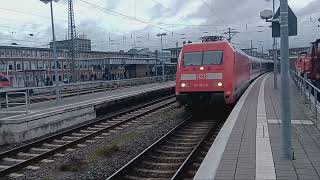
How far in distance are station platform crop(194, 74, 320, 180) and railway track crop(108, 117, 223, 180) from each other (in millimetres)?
692

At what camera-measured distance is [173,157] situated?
32.2 feet

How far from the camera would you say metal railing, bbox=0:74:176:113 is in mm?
16578

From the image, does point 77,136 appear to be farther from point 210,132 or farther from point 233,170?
point 233,170

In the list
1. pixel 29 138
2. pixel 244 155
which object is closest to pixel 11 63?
pixel 29 138

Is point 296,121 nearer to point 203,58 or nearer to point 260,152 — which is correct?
point 260,152

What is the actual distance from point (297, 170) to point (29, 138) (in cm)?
954

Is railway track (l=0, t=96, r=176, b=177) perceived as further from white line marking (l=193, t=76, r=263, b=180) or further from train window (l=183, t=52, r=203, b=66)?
white line marking (l=193, t=76, r=263, b=180)

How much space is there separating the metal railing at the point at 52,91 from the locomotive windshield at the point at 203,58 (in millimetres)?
6282

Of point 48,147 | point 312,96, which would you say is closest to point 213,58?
point 312,96

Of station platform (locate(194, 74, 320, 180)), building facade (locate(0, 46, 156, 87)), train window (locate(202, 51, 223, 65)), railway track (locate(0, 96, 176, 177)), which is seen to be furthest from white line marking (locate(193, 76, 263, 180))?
building facade (locate(0, 46, 156, 87))

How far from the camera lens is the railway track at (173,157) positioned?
818 cm

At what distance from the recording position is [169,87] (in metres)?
34.4

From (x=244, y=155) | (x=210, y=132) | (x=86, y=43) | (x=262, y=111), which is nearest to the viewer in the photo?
(x=244, y=155)

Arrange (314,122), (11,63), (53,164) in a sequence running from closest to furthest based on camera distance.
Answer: (53,164), (314,122), (11,63)
